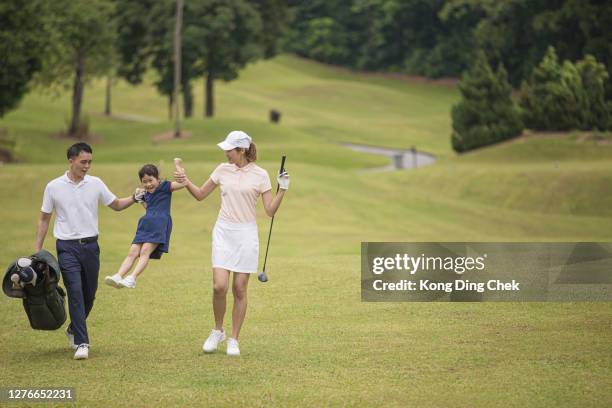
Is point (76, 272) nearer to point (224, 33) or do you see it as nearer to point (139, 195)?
point (139, 195)

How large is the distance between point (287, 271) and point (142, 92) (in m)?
83.6

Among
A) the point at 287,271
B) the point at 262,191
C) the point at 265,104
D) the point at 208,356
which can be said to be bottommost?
the point at 265,104

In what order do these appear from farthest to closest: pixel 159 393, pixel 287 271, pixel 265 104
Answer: pixel 265 104 → pixel 287 271 → pixel 159 393

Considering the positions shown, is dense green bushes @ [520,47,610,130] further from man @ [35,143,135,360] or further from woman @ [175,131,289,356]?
man @ [35,143,135,360]

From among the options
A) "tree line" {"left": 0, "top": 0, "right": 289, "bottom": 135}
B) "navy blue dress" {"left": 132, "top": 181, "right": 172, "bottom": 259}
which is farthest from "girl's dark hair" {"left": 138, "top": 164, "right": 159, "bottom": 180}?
"tree line" {"left": 0, "top": 0, "right": 289, "bottom": 135}

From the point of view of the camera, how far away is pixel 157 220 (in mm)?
12844

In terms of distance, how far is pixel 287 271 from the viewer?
2011 centimetres

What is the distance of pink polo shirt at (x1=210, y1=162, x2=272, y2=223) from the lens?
11.9 m

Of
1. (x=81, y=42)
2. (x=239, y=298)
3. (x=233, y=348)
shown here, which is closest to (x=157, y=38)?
(x=81, y=42)

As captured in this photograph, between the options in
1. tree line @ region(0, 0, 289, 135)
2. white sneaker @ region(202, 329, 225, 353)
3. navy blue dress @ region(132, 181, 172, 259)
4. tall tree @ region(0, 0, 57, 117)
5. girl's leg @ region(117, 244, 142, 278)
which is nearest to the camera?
white sneaker @ region(202, 329, 225, 353)

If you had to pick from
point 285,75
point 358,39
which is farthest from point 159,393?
point 358,39

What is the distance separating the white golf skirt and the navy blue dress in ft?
3.34

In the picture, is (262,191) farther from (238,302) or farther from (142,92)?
(142,92)

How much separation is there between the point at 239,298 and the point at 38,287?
2.24m
